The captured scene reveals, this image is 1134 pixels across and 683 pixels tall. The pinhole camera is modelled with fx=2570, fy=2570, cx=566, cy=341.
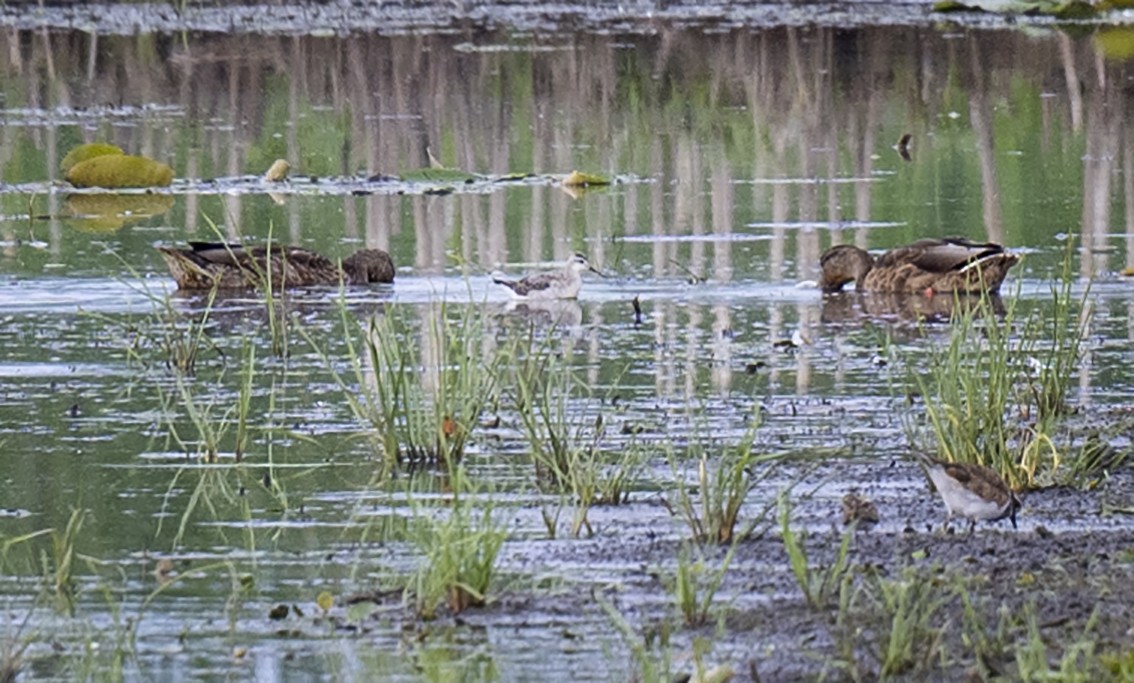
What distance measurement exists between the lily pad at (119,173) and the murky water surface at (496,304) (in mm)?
230

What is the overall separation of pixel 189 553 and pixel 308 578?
0.51 metres

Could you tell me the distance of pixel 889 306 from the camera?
1277 cm

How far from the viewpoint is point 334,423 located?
9.15 m

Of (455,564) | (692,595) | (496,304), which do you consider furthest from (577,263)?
(692,595)

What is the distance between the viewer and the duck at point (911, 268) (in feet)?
42.4

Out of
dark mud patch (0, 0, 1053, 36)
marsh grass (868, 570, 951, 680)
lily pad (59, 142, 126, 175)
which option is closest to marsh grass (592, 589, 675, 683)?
marsh grass (868, 570, 951, 680)

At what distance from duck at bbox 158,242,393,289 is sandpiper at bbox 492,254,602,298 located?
3.07 ft

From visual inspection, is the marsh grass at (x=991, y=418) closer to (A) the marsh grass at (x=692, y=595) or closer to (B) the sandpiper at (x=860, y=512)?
(B) the sandpiper at (x=860, y=512)

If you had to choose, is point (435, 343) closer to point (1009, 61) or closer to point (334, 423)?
point (334, 423)

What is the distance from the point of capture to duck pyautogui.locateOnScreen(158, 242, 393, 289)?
13086 millimetres

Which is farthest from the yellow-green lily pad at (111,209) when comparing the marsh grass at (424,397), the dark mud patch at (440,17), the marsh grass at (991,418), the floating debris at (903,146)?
the dark mud patch at (440,17)

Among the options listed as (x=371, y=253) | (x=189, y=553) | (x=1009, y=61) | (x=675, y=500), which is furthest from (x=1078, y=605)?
(x=1009, y=61)

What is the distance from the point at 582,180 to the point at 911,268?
4.62 meters

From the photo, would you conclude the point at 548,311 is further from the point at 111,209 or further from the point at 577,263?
the point at 111,209
